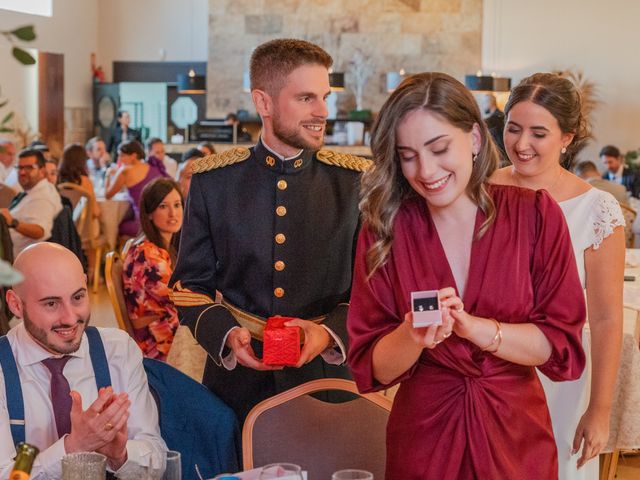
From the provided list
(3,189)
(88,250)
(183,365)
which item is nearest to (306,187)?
(183,365)

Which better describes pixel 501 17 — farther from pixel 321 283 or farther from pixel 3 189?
pixel 321 283

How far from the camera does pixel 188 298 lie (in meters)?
2.52

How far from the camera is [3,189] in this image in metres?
8.58

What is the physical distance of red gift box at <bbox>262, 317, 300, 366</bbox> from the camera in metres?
2.30

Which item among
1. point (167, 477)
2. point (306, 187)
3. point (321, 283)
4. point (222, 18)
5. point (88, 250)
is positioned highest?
point (222, 18)

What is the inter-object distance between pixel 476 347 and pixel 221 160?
3.19 ft

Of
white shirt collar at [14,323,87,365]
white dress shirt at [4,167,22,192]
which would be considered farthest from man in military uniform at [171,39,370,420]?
white dress shirt at [4,167,22,192]


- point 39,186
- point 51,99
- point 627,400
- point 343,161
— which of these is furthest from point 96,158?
point 343,161

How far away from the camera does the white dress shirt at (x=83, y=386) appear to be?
2508mm

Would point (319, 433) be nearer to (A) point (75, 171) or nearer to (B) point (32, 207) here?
(B) point (32, 207)

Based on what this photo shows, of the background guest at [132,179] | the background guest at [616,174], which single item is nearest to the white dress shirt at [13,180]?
the background guest at [132,179]

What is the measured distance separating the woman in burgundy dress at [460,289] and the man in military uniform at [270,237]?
1.66ft

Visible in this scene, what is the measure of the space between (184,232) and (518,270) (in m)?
0.99

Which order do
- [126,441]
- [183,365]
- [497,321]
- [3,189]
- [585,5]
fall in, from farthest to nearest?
[585,5], [3,189], [183,365], [126,441], [497,321]
